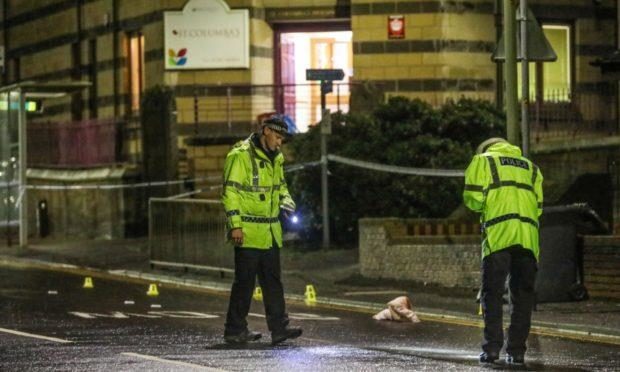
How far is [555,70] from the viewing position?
2619 centimetres

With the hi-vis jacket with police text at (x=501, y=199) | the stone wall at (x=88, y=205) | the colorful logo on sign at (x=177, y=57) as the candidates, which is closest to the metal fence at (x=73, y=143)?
the stone wall at (x=88, y=205)

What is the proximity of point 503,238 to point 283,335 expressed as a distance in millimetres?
2194

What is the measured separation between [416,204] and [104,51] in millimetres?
11327

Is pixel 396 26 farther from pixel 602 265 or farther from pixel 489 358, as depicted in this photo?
pixel 489 358

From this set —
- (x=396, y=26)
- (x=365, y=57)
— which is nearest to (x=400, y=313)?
(x=396, y=26)

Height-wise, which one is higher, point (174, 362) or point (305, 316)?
point (174, 362)

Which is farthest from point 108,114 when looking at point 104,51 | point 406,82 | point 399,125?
point 399,125

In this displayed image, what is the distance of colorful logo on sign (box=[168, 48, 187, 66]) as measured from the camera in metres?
26.1

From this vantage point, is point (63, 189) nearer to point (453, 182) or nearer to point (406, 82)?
point (406, 82)

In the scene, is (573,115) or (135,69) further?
(135,69)

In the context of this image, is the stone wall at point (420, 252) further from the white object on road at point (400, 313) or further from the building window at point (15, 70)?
the building window at point (15, 70)

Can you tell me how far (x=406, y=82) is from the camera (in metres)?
25.1

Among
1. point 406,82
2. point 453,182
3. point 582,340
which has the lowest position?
point 582,340

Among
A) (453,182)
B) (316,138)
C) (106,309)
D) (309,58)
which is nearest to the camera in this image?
(106,309)
